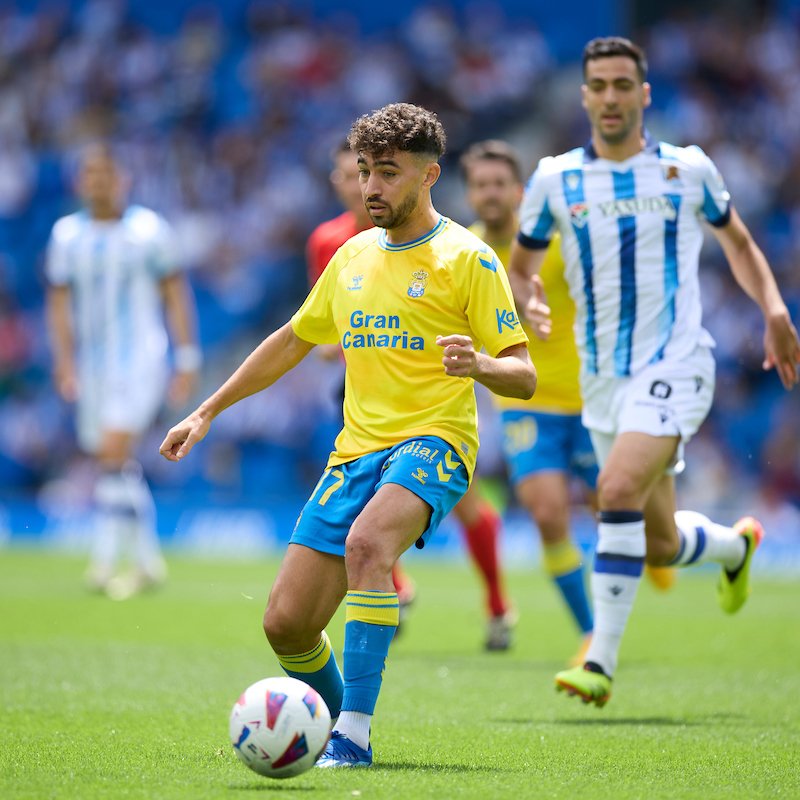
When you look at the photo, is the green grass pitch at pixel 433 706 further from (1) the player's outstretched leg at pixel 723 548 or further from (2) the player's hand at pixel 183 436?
(2) the player's hand at pixel 183 436

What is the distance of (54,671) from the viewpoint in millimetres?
7281

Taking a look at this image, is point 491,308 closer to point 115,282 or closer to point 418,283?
point 418,283

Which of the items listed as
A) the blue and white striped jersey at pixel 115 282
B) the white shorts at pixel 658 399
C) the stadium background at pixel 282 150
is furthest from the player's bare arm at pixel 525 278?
the stadium background at pixel 282 150

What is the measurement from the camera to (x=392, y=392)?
5125 millimetres

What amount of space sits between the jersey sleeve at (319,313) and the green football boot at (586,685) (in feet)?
5.67

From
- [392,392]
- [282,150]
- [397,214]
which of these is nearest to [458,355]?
[392,392]

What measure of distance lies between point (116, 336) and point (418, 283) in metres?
7.13

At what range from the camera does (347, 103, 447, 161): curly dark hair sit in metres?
4.99

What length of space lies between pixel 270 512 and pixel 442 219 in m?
12.0

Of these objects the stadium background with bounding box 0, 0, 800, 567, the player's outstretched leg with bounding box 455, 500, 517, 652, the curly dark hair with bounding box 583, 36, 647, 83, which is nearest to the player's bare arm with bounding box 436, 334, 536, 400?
the curly dark hair with bounding box 583, 36, 647, 83

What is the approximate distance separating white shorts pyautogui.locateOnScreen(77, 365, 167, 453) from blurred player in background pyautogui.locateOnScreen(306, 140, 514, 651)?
10.5ft

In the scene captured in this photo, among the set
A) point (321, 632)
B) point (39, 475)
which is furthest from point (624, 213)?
point (39, 475)

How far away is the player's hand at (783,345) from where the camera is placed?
6582 mm

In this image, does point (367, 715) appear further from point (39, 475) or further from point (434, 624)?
point (39, 475)
